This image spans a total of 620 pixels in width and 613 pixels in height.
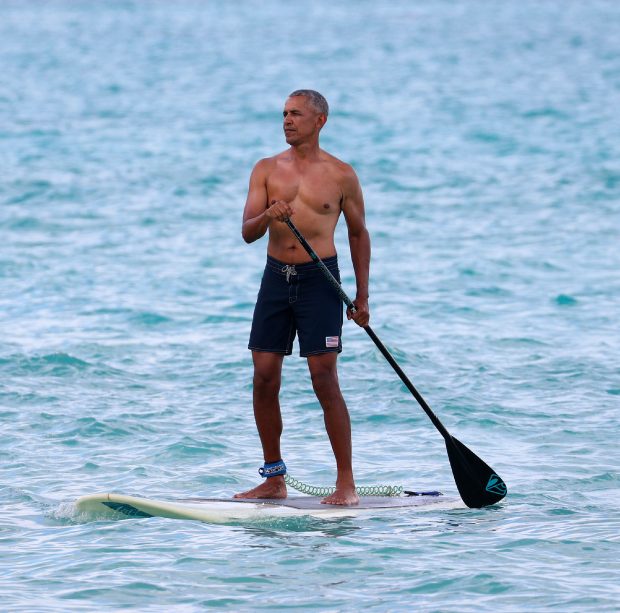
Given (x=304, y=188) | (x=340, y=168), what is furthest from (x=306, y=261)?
(x=340, y=168)

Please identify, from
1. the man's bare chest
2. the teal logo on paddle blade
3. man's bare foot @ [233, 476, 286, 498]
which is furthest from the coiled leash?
the man's bare chest

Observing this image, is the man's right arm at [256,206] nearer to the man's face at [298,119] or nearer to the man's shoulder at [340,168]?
the man's face at [298,119]

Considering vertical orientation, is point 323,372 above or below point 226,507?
above

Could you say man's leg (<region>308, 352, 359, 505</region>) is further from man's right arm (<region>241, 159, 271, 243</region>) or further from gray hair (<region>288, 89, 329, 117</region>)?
gray hair (<region>288, 89, 329, 117</region>)

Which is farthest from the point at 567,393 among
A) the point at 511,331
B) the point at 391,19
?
the point at 391,19

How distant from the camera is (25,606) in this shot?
19.5 ft

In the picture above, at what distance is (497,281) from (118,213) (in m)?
7.14

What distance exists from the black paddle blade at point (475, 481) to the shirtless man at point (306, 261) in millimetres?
640

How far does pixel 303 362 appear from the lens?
11445 millimetres

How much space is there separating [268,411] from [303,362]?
410 centimetres

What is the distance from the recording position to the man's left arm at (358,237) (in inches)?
283

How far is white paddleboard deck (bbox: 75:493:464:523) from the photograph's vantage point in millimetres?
7059

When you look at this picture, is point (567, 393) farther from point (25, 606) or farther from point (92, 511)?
point (25, 606)

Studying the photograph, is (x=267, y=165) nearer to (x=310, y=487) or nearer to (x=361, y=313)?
(x=361, y=313)
